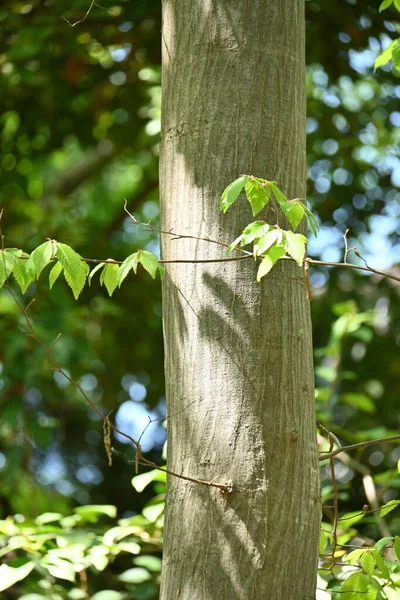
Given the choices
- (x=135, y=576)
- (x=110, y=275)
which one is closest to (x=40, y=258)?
(x=110, y=275)

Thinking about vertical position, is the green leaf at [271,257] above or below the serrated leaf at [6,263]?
below

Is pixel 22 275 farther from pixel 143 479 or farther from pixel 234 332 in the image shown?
pixel 143 479

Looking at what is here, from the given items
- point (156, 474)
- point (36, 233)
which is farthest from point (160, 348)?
point (156, 474)

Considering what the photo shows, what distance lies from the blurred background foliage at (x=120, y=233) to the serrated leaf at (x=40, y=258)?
4.89ft

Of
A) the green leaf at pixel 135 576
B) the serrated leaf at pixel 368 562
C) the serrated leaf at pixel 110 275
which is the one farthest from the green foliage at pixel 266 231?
the green leaf at pixel 135 576

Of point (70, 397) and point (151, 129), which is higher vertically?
point (151, 129)

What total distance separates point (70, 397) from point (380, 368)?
13.9 ft

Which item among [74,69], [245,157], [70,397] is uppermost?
[74,69]

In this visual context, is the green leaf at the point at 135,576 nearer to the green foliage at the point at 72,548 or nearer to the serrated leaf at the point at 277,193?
the green foliage at the point at 72,548

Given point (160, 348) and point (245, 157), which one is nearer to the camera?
point (245, 157)

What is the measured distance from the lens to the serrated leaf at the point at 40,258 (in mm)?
1832

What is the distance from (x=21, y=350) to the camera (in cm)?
511

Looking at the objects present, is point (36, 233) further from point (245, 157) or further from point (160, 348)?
point (245, 157)

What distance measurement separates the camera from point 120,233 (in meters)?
8.41
